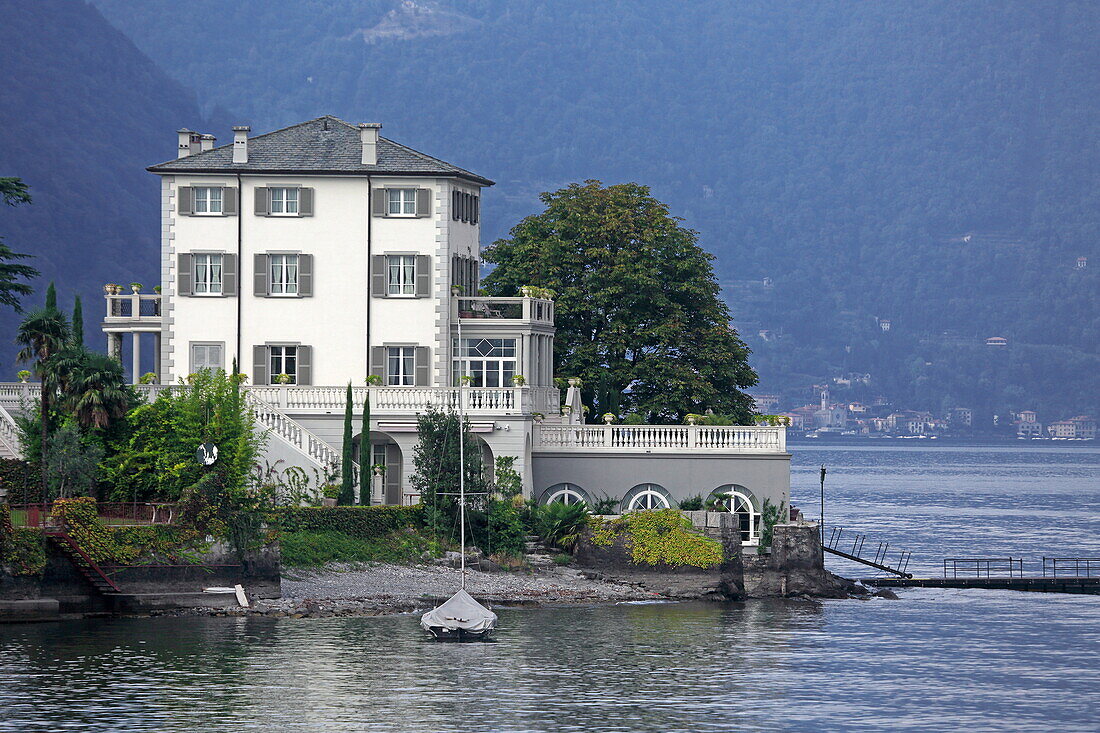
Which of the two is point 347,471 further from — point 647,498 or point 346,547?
point 647,498

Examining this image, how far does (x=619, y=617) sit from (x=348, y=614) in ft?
29.5

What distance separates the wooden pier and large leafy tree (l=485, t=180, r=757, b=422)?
1065 centimetres

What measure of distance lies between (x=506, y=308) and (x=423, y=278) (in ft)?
12.6

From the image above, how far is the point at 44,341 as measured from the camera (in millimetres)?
60938

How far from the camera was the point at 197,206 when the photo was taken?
72.7 meters

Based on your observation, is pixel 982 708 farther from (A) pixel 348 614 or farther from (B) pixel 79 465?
(B) pixel 79 465

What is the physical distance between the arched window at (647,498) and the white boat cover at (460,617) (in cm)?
1294

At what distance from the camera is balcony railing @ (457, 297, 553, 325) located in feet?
240

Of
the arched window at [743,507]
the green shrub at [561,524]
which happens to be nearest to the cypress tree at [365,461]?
the green shrub at [561,524]

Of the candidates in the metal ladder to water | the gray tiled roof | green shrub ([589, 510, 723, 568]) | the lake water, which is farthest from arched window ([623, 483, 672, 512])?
the metal ladder to water

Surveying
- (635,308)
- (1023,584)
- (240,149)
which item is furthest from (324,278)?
(1023,584)

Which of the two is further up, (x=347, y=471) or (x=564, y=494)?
(x=347, y=471)

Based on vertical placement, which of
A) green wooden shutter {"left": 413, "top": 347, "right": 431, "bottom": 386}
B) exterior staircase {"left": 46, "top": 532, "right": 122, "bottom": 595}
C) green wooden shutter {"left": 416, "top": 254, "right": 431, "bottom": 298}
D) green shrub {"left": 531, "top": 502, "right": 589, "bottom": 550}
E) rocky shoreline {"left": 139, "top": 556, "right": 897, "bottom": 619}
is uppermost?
green wooden shutter {"left": 416, "top": 254, "right": 431, "bottom": 298}

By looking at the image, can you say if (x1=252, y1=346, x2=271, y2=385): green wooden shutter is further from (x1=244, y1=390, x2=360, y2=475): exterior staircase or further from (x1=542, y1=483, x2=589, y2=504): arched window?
(x1=542, y1=483, x2=589, y2=504): arched window
